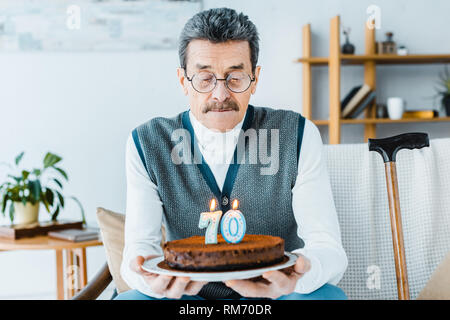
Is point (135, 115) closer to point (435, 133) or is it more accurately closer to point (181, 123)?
point (181, 123)

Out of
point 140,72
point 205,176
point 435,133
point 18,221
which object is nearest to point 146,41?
point 140,72

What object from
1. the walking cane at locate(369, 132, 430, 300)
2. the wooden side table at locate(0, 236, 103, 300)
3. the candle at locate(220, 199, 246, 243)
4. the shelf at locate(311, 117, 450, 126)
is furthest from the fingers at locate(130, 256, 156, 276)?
the shelf at locate(311, 117, 450, 126)

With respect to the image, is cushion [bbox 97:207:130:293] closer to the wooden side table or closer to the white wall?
the wooden side table

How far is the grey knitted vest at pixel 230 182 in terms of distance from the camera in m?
0.99

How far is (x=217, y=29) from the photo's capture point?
0.92 m

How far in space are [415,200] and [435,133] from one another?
1.58 metres

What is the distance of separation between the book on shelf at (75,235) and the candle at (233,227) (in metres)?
1.12

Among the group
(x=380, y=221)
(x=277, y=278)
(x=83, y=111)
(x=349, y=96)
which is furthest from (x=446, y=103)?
(x=277, y=278)

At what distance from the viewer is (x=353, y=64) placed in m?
2.62

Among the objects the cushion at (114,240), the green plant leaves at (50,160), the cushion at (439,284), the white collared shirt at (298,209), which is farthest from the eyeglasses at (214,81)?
the green plant leaves at (50,160)

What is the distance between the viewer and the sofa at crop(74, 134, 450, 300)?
123 cm

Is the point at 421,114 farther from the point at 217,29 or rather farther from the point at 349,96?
the point at 217,29

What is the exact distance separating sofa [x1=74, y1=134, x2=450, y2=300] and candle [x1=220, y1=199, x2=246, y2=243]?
617mm

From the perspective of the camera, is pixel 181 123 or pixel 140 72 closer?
pixel 181 123
